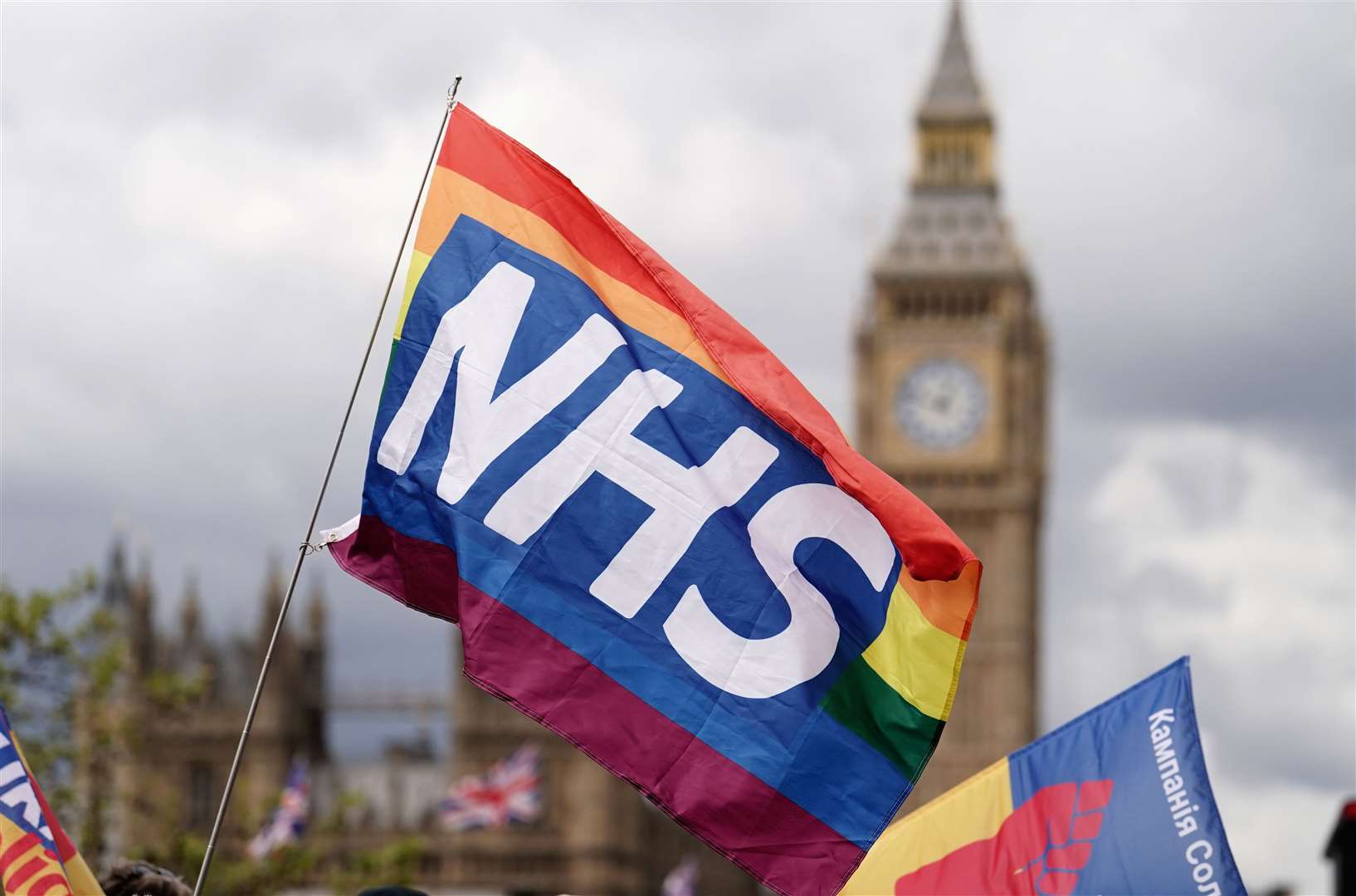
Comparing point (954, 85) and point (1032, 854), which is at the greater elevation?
point (954, 85)

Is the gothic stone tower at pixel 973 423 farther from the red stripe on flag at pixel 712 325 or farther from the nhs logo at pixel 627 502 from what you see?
the nhs logo at pixel 627 502

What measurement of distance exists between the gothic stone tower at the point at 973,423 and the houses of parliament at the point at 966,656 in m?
0.06

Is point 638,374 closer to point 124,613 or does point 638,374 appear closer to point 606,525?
point 606,525

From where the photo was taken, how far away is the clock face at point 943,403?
8362 cm

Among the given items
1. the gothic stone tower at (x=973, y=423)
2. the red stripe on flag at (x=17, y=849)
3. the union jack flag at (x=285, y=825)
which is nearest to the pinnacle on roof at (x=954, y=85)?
the gothic stone tower at (x=973, y=423)

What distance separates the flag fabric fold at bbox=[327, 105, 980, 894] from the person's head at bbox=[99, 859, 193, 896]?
1271mm

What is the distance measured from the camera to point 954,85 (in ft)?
298

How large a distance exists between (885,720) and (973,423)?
76442mm

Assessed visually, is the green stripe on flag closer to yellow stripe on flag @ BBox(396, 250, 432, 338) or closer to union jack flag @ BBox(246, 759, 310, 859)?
yellow stripe on flag @ BBox(396, 250, 432, 338)

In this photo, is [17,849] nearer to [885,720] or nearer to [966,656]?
[885,720]

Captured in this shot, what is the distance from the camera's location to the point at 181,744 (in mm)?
79750

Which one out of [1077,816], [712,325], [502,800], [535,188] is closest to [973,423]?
[502,800]

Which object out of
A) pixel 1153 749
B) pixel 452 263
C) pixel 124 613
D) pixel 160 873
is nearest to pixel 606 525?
pixel 452 263

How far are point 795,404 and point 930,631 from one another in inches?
35.7
